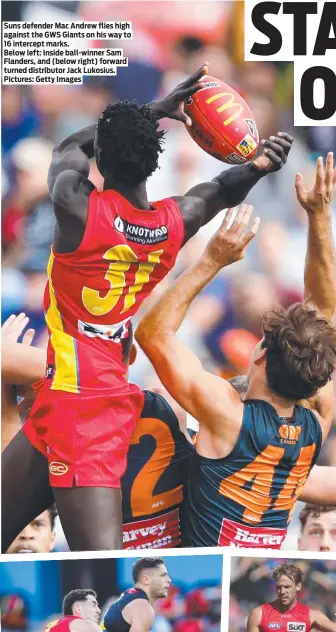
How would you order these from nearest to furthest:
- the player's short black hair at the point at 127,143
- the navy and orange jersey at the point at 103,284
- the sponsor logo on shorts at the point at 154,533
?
the player's short black hair at the point at 127,143 < the navy and orange jersey at the point at 103,284 < the sponsor logo on shorts at the point at 154,533

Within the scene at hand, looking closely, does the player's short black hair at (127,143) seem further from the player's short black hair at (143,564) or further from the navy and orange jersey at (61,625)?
the navy and orange jersey at (61,625)

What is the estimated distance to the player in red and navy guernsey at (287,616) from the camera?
3412 millimetres

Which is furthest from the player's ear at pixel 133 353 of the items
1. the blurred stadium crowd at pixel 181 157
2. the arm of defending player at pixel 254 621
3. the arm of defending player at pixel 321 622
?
the arm of defending player at pixel 321 622

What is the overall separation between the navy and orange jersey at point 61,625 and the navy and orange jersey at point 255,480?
51 cm

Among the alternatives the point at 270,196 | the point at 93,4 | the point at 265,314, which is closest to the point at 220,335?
the point at 265,314

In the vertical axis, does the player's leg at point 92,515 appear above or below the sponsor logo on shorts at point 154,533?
above

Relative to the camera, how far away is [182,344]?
10.8 ft

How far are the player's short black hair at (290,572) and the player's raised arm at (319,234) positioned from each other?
2.97 ft

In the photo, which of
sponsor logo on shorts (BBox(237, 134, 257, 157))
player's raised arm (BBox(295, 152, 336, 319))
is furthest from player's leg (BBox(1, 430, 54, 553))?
sponsor logo on shorts (BBox(237, 134, 257, 157))

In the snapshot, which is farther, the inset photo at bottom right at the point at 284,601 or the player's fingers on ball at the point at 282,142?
the inset photo at bottom right at the point at 284,601

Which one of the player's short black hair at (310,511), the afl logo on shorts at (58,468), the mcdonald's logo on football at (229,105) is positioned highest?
the mcdonald's logo on football at (229,105)

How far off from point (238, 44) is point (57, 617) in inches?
81.9

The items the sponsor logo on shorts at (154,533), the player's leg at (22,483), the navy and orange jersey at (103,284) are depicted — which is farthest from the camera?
the sponsor logo on shorts at (154,533)

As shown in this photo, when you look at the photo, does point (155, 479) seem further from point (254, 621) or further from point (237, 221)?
point (237, 221)
